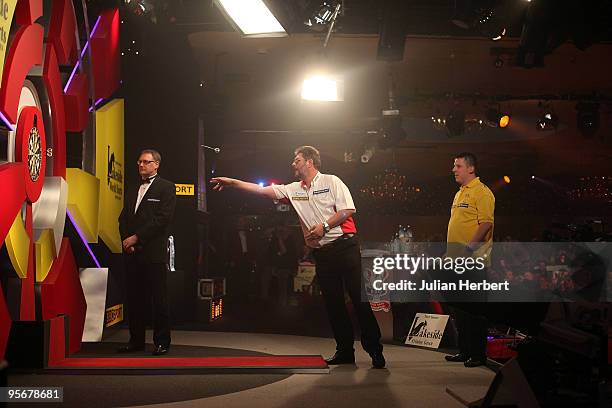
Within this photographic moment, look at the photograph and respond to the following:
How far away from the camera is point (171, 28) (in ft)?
30.0

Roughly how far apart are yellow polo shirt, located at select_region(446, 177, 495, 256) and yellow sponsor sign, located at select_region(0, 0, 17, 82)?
134 inches

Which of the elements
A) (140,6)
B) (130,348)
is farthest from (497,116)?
(130,348)

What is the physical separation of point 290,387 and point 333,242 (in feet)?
4.28

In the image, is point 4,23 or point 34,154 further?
point 34,154

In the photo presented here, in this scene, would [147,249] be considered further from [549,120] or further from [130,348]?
[549,120]

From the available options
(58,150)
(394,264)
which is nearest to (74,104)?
(58,150)

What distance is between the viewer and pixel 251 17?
6.79 meters

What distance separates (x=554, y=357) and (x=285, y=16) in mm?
4551

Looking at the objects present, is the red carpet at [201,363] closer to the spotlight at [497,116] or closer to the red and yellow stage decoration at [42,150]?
the red and yellow stage decoration at [42,150]

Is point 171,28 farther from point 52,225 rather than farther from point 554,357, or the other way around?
point 554,357

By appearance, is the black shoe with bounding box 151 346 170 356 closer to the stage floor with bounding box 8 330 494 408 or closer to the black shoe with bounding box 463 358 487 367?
the stage floor with bounding box 8 330 494 408

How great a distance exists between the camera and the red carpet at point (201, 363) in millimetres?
4773

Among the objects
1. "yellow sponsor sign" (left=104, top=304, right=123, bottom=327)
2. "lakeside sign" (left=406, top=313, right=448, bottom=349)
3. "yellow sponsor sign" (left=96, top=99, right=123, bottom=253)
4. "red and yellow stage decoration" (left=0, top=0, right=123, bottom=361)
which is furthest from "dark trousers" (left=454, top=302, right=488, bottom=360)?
"yellow sponsor sign" (left=96, top=99, right=123, bottom=253)

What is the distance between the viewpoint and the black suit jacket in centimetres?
569
